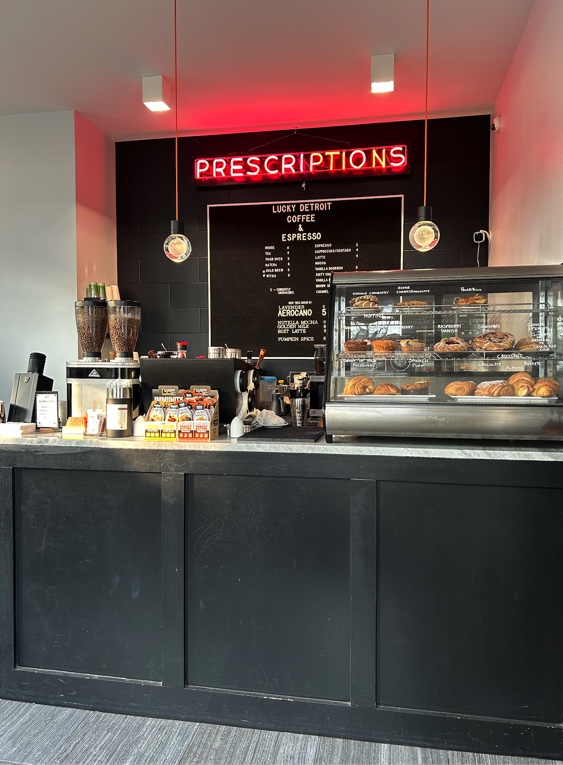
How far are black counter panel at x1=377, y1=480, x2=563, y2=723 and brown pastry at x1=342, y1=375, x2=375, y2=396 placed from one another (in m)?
0.34

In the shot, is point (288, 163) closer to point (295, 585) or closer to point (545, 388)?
point (545, 388)

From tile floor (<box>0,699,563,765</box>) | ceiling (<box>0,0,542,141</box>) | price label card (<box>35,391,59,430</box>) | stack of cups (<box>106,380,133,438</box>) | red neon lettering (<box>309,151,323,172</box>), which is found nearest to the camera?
tile floor (<box>0,699,563,765</box>)

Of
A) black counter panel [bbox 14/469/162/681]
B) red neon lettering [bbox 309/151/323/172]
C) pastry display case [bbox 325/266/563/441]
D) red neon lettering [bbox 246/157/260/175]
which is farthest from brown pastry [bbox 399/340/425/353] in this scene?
red neon lettering [bbox 246/157/260/175]

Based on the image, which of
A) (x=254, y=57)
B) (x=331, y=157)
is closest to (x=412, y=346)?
(x=254, y=57)

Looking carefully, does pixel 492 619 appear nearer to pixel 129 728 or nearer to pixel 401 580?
pixel 401 580

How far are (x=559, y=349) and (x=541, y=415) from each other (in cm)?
31

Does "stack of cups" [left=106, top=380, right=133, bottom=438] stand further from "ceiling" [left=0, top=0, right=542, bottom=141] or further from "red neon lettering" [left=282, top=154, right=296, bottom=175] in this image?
"red neon lettering" [left=282, top=154, right=296, bottom=175]

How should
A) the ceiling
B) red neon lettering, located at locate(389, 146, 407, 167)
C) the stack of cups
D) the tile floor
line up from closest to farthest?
the tile floor
the stack of cups
the ceiling
red neon lettering, located at locate(389, 146, 407, 167)

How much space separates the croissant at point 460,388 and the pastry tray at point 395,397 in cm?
6

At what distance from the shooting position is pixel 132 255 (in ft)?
15.3

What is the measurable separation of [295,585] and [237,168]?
11.0 feet

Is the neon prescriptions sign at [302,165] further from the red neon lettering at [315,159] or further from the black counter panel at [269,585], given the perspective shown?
the black counter panel at [269,585]

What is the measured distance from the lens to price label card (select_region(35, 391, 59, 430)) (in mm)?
2350

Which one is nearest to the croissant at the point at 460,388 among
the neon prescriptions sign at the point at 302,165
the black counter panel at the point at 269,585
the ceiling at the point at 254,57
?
the black counter panel at the point at 269,585
